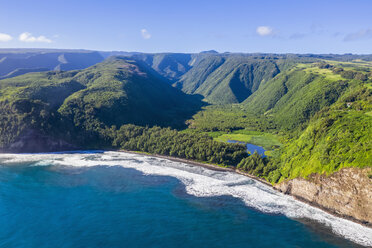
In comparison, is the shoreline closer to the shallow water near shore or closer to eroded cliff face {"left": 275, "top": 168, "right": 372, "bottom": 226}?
eroded cliff face {"left": 275, "top": 168, "right": 372, "bottom": 226}

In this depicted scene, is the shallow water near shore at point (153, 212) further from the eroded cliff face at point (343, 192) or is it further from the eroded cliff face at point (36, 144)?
the eroded cliff face at point (36, 144)

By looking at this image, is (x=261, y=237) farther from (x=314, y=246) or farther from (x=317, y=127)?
(x=317, y=127)

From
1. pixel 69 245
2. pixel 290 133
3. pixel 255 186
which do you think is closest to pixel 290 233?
pixel 255 186

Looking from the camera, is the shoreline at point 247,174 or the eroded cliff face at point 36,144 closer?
the shoreline at point 247,174

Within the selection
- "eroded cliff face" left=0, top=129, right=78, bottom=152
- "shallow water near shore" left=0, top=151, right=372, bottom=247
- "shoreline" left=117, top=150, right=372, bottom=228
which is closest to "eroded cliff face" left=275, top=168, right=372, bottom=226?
"shoreline" left=117, top=150, right=372, bottom=228

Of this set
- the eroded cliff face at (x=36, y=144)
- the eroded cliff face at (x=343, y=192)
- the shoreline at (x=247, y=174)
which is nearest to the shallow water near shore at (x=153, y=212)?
the shoreline at (x=247, y=174)
